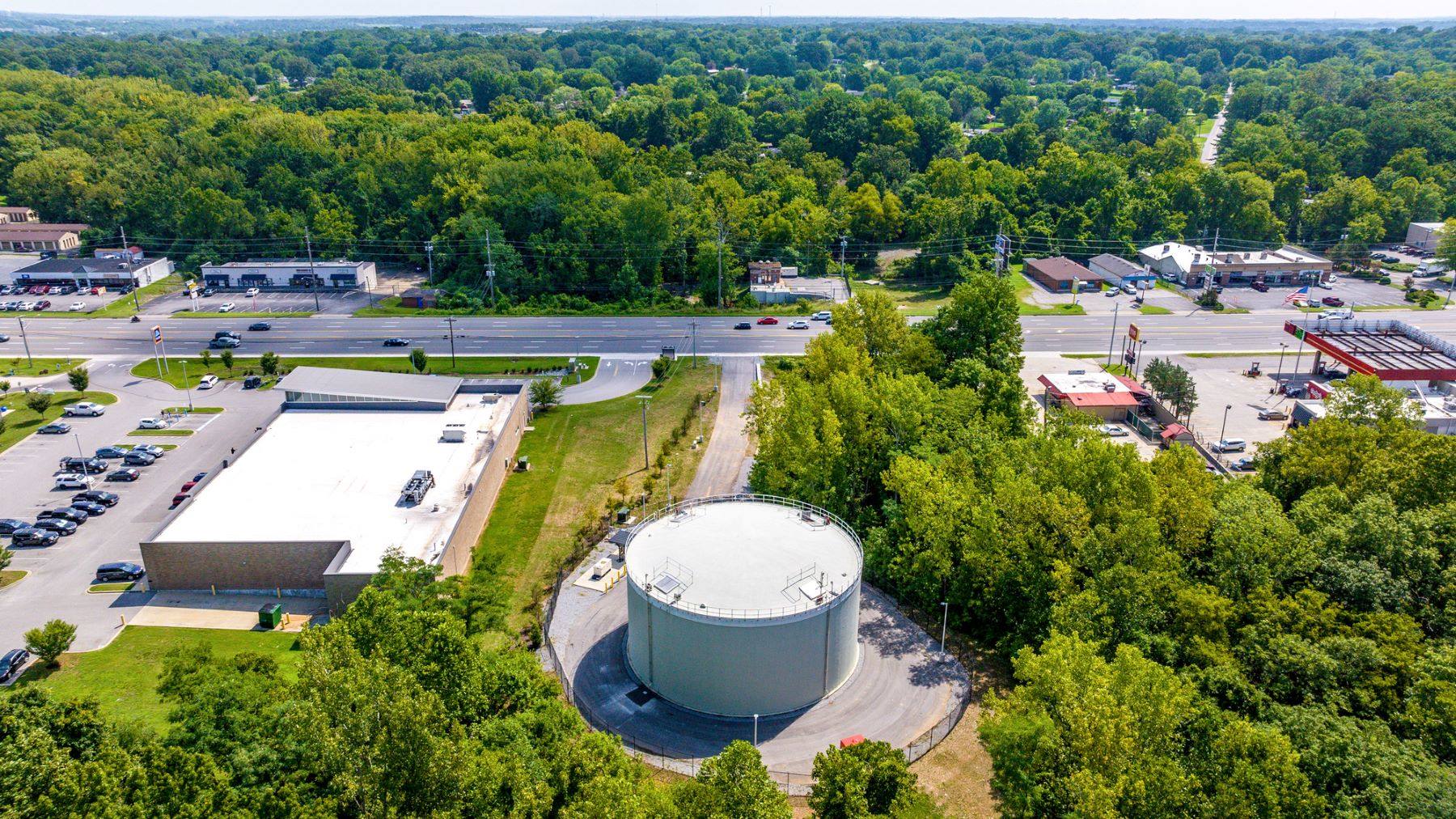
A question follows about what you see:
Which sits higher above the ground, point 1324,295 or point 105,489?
point 1324,295

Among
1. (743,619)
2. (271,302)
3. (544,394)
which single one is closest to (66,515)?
(544,394)

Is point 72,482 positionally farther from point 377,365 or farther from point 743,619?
point 743,619

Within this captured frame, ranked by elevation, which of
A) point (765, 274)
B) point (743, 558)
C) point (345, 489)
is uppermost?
point (765, 274)

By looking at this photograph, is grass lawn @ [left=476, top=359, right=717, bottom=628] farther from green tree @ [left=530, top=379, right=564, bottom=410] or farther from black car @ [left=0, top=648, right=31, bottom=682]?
black car @ [left=0, top=648, right=31, bottom=682]

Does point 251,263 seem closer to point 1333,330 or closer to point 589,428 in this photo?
point 589,428

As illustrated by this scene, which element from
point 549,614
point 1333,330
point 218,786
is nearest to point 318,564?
point 549,614

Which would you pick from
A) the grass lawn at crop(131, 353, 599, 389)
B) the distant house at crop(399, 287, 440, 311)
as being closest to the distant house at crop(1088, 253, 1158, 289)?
the grass lawn at crop(131, 353, 599, 389)
